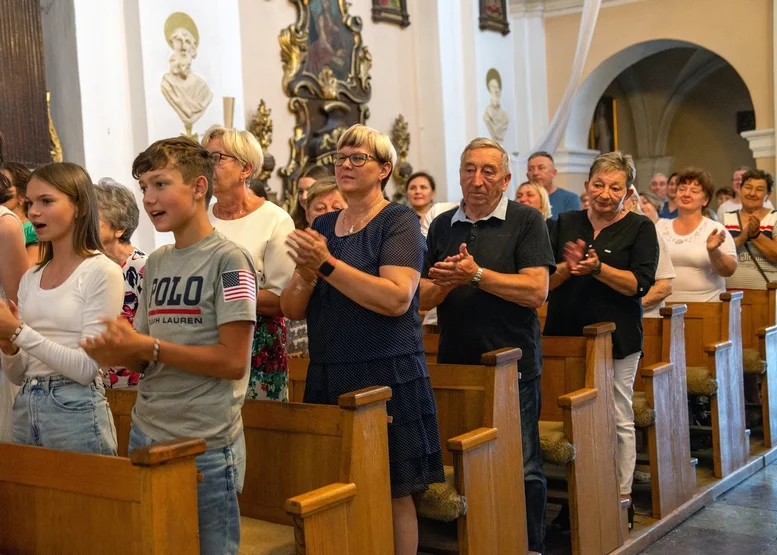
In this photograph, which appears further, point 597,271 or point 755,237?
point 755,237

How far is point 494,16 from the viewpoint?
975cm

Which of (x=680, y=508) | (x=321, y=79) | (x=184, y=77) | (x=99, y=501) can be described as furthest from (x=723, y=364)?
(x=321, y=79)

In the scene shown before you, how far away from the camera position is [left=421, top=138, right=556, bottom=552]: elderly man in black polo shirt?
3.11m

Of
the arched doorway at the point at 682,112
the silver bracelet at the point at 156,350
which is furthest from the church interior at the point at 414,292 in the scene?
the arched doorway at the point at 682,112

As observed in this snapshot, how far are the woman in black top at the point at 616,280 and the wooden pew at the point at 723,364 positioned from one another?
3.05 ft

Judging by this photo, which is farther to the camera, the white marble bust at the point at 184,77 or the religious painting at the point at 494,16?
the religious painting at the point at 494,16

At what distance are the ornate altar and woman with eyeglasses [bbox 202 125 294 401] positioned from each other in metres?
4.69

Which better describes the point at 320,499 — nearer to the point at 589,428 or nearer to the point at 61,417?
the point at 61,417

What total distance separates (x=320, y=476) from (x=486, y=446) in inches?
24.1

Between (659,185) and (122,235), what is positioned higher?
(659,185)

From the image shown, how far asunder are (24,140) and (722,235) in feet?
12.1

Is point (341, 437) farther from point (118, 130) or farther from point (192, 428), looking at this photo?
point (118, 130)

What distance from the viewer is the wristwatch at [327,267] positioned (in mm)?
2406

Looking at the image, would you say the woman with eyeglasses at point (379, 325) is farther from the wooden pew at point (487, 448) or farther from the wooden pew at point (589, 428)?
the wooden pew at point (589, 428)
